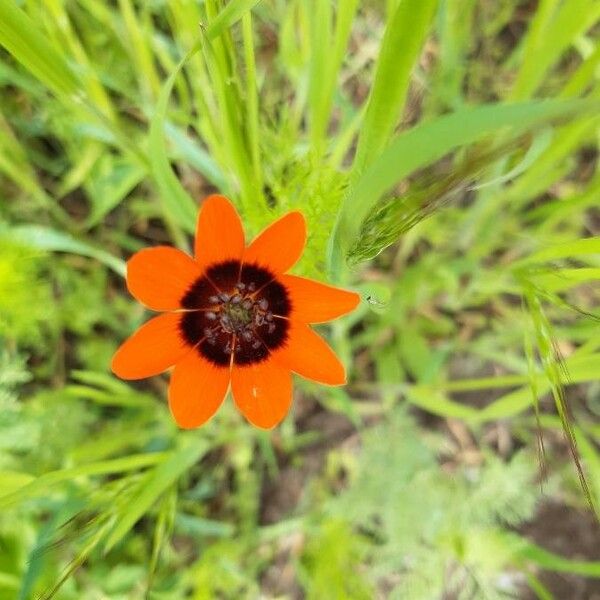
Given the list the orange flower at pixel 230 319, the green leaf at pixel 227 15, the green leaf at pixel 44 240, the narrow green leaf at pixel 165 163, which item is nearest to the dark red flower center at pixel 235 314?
the orange flower at pixel 230 319

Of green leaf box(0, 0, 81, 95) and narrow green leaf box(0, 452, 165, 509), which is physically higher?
green leaf box(0, 0, 81, 95)

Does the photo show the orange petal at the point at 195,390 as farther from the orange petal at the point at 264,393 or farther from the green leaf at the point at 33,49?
the green leaf at the point at 33,49

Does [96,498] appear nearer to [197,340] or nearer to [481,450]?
[197,340]

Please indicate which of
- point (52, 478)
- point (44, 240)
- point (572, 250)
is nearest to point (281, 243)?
point (572, 250)

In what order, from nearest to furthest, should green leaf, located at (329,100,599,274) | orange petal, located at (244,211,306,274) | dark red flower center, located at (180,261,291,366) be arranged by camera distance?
green leaf, located at (329,100,599,274) → orange petal, located at (244,211,306,274) → dark red flower center, located at (180,261,291,366)

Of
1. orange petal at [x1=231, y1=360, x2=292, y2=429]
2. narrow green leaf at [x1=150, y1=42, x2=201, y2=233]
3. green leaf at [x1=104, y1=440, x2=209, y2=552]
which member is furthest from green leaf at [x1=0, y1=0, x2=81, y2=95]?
green leaf at [x1=104, y1=440, x2=209, y2=552]

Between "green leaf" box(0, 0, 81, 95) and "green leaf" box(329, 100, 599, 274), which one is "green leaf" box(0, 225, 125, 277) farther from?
"green leaf" box(329, 100, 599, 274)

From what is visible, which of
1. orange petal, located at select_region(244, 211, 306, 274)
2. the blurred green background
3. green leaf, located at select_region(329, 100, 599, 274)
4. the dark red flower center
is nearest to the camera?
green leaf, located at select_region(329, 100, 599, 274)

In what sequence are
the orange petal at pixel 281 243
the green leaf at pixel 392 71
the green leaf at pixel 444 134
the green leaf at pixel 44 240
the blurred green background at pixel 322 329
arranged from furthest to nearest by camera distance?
the green leaf at pixel 44 240 < the blurred green background at pixel 322 329 < the orange petal at pixel 281 243 < the green leaf at pixel 392 71 < the green leaf at pixel 444 134

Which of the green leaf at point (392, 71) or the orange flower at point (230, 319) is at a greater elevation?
the green leaf at point (392, 71)
